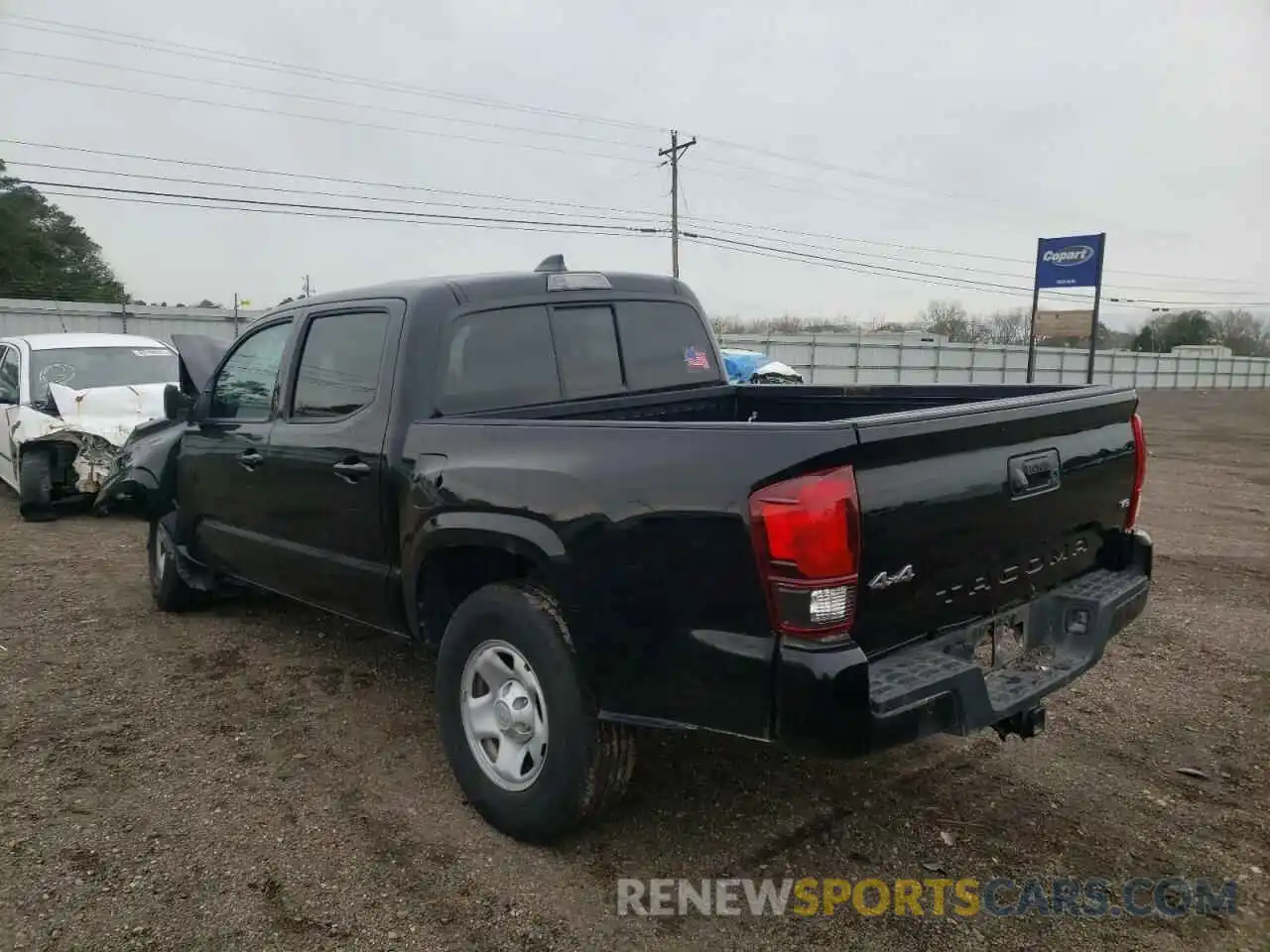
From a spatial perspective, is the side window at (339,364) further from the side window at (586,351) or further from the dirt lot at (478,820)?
the dirt lot at (478,820)

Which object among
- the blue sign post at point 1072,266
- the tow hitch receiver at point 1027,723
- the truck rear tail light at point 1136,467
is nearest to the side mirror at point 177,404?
the tow hitch receiver at point 1027,723

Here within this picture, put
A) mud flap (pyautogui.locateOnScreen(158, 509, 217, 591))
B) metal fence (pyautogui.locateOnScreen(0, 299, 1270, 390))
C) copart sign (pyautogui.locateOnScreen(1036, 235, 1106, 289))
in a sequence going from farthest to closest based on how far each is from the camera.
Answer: metal fence (pyautogui.locateOnScreen(0, 299, 1270, 390)), copart sign (pyautogui.locateOnScreen(1036, 235, 1106, 289)), mud flap (pyautogui.locateOnScreen(158, 509, 217, 591))

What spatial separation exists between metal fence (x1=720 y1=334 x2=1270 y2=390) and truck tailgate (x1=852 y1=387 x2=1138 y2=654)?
2296 cm

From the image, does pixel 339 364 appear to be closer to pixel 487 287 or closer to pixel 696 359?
pixel 487 287

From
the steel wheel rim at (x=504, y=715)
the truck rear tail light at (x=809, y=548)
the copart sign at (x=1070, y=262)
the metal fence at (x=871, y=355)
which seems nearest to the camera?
the truck rear tail light at (x=809, y=548)

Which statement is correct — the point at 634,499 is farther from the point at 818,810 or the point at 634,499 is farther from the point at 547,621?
the point at 818,810

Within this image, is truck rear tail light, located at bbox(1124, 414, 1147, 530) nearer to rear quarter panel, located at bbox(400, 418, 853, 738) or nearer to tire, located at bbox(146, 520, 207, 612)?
rear quarter panel, located at bbox(400, 418, 853, 738)

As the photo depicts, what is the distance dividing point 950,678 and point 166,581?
16.0 ft

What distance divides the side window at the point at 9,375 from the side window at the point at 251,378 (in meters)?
5.67

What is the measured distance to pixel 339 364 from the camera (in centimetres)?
404

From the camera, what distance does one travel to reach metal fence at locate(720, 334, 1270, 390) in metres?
34.0

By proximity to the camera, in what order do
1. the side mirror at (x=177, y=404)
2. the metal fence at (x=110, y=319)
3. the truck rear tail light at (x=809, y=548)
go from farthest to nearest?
1. the metal fence at (x=110, y=319)
2. the side mirror at (x=177, y=404)
3. the truck rear tail light at (x=809, y=548)

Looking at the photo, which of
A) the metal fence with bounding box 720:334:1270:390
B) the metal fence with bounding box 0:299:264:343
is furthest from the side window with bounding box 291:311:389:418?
the metal fence with bounding box 0:299:264:343

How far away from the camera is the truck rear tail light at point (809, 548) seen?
2.35 meters
